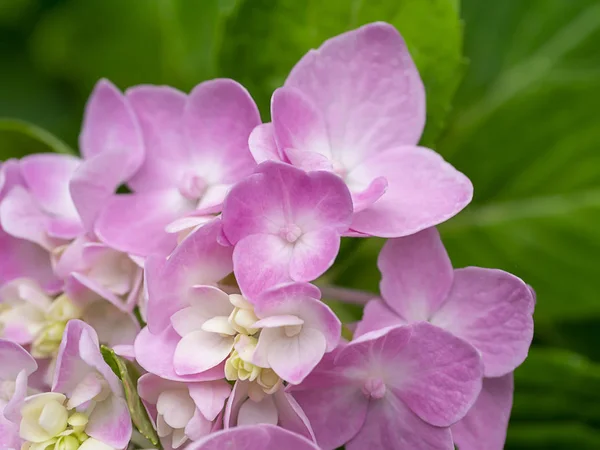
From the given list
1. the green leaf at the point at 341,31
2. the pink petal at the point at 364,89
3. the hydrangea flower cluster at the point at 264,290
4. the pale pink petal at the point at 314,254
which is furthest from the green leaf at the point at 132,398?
the green leaf at the point at 341,31

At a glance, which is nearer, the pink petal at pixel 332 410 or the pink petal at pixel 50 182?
the pink petal at pixel 332 410

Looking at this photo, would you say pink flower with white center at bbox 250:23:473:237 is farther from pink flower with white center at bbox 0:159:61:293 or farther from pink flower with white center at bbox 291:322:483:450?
pink flower with white center at bbox 0:159:61:293

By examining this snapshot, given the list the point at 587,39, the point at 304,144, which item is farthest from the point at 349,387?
the point at 587,39

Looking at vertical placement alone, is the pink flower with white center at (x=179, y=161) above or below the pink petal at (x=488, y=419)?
above

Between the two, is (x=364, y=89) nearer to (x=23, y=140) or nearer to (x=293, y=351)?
(x=293, y=351)

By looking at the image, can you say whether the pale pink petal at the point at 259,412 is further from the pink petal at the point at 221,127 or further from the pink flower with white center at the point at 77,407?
the pink petal at the point at 221,127

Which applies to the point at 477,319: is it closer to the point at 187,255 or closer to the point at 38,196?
the point at 187,255

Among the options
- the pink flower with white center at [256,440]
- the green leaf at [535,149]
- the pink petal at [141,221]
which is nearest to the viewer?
the pink flower with white center at [256,440]

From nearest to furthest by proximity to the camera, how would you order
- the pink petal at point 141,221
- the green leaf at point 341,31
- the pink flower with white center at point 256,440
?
the pink flower with white center at point 256,440 → the pink petal at point 141,221 → the green leaf at point 341,31

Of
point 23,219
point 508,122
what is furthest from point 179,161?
point 508,122
